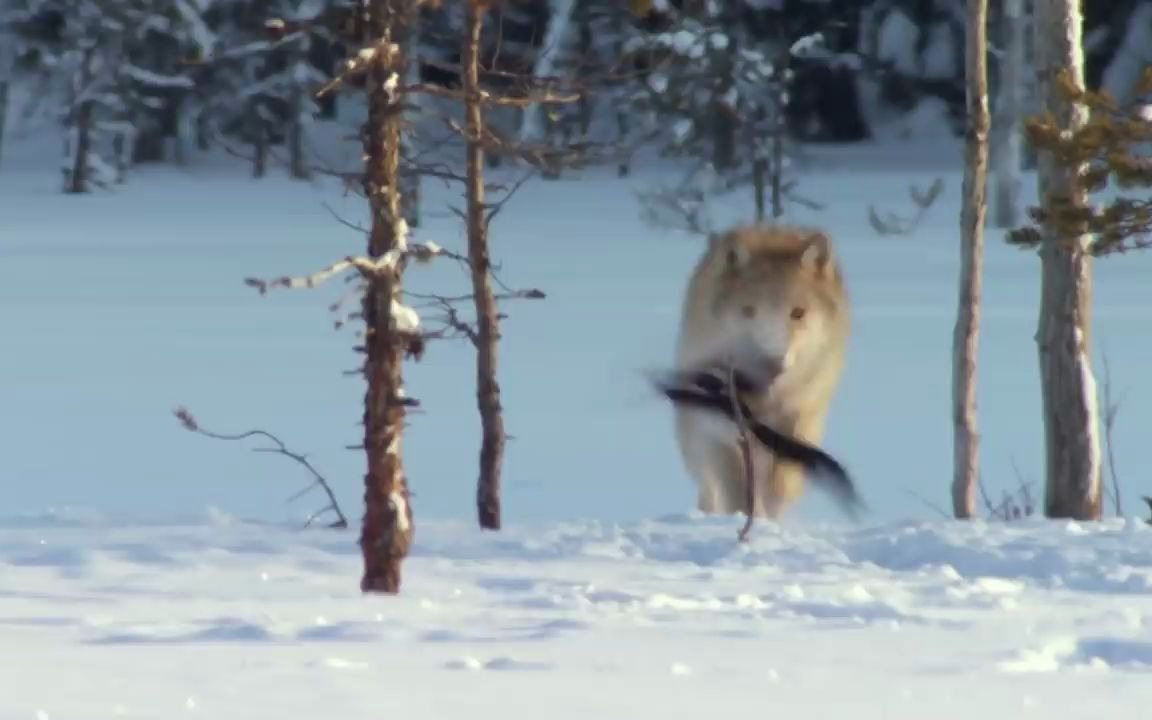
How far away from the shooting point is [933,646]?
5.95m

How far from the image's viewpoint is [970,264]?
33.2 feet

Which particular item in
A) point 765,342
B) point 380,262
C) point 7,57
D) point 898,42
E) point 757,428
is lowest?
point 757,428

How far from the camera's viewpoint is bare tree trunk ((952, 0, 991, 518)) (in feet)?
32.8

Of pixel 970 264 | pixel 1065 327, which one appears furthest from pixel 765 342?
pixel 1065 327

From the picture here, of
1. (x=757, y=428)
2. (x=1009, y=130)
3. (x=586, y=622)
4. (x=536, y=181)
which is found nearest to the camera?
(x=586, y=622)

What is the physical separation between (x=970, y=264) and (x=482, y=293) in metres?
2.23

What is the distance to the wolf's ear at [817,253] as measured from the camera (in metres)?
10.5

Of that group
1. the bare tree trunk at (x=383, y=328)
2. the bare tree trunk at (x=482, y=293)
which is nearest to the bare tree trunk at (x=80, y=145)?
the bare tree trunk at (x=482, y=293)

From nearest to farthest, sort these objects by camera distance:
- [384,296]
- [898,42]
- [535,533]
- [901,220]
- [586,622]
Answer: [586,622] → [384,296] → [535,533] → [901,220] → [898,42]

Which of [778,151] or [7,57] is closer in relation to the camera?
[778,151]

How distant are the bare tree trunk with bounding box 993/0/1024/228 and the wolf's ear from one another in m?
23.9

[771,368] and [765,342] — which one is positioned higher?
[765,342]

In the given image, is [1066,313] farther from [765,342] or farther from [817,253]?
[765,342]

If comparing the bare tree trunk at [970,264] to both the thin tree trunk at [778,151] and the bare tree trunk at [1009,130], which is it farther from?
the thin tree trunk at [778,151]
